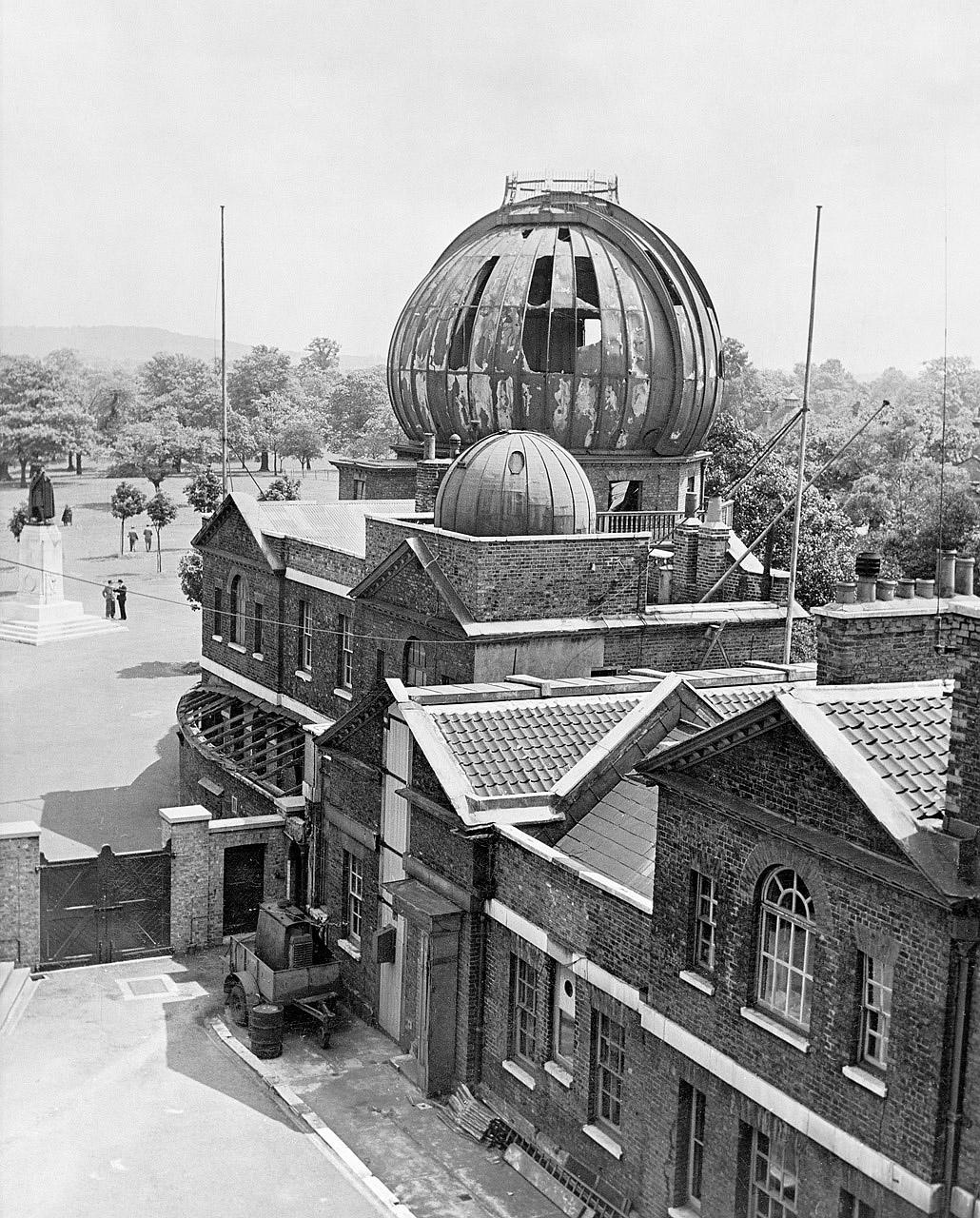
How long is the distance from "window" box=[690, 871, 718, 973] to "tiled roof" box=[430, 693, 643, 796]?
5630mm

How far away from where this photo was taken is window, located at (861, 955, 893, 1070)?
16016 mm

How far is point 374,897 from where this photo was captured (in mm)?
27547

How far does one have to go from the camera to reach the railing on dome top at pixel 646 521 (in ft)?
127

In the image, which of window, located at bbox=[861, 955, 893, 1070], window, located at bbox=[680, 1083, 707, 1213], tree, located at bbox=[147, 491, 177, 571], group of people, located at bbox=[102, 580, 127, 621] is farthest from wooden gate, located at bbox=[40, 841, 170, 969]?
tree, located at bbox=[147, 491, 177, 571]

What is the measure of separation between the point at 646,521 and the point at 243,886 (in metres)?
14.6

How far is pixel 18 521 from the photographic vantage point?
60875mm

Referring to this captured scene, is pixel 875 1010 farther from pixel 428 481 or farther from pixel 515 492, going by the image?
pixel 428 481

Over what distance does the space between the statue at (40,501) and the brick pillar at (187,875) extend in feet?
104

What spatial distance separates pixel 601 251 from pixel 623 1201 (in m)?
25.9

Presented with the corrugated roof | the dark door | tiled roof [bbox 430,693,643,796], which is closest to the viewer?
tiled roof [bbox 430,693,643,796]

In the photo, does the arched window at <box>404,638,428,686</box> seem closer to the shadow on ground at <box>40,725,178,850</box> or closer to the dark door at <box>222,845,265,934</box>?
the dark door at <box>222,845,265,934</box>

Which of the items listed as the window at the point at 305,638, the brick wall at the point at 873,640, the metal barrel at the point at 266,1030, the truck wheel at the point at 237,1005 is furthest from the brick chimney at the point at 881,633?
the window at the point at 305,638

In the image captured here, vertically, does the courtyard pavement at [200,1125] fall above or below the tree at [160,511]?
below

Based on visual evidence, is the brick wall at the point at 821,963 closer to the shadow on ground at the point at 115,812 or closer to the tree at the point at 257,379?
the shadow on ground at the point at 115,812
